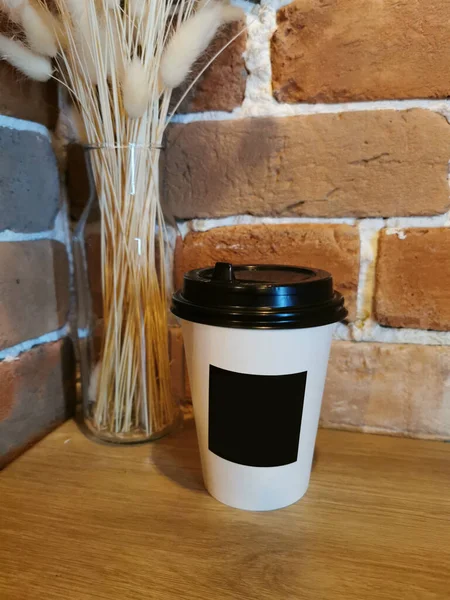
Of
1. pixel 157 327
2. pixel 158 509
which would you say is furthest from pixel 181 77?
pixel 158 509

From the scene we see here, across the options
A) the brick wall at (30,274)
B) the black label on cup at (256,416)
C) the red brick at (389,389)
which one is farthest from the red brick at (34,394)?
the red brick at (389,389)

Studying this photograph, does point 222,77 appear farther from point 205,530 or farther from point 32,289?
point 205,530

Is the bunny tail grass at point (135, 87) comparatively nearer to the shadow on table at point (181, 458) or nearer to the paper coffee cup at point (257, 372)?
the paper coffee cup at point (257, 372)

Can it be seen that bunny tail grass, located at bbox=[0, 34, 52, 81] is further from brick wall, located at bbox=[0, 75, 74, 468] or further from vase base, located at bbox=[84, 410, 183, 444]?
vase base, located at bbox=[84, 410, 183, 444]

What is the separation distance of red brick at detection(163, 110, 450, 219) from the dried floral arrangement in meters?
0.08

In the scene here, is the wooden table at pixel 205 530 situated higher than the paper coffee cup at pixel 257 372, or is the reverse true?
the paper coffee cup at pixel 257 372

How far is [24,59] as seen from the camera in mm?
510

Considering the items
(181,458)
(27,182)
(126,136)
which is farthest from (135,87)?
(181,458)

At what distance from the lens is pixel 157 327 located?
58cm

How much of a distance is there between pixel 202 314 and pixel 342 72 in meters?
0.34

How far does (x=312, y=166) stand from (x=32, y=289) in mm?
377

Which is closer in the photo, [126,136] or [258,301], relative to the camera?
[258,301]

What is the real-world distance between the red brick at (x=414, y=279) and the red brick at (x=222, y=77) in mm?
256

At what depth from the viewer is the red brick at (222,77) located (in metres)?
0.59
